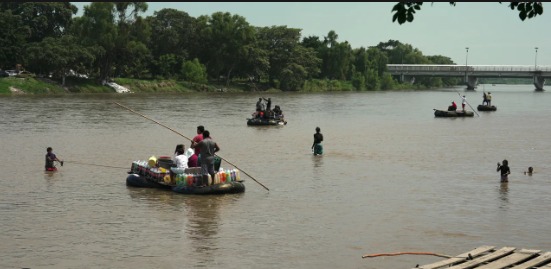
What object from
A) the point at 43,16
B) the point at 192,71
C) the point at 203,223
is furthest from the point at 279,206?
the point at 43,16

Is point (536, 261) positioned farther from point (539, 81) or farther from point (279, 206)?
point (539, 81)

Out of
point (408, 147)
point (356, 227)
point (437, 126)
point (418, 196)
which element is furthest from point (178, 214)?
point (437, 126)

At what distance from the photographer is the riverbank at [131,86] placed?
88250 mm

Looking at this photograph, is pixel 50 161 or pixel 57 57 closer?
pixel 50 161

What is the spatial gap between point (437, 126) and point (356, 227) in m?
35.2

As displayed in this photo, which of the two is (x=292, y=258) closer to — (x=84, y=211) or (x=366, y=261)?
(x=366, y=261)

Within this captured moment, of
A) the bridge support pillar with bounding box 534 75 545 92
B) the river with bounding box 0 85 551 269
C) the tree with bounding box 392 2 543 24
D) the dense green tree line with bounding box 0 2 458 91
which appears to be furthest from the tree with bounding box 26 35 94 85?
the bridge support pillar with bounding box 534 75 545 92

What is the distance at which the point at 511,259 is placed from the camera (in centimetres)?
1221

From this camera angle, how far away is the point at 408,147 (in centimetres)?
3622

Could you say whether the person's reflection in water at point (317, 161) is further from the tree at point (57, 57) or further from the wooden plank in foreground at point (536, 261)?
the tree at point (57, 57)

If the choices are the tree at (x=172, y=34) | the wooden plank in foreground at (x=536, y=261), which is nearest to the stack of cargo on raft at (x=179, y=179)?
the wooden plank in foreground at (x=536, y=261)

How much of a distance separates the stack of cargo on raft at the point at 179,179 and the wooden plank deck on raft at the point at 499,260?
9335 millimetres

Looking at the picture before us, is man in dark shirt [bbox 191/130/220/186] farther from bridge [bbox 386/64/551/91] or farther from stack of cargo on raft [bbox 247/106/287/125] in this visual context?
bridge [bbox 386/64/551/91]

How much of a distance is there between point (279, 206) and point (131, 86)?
3516 inches
